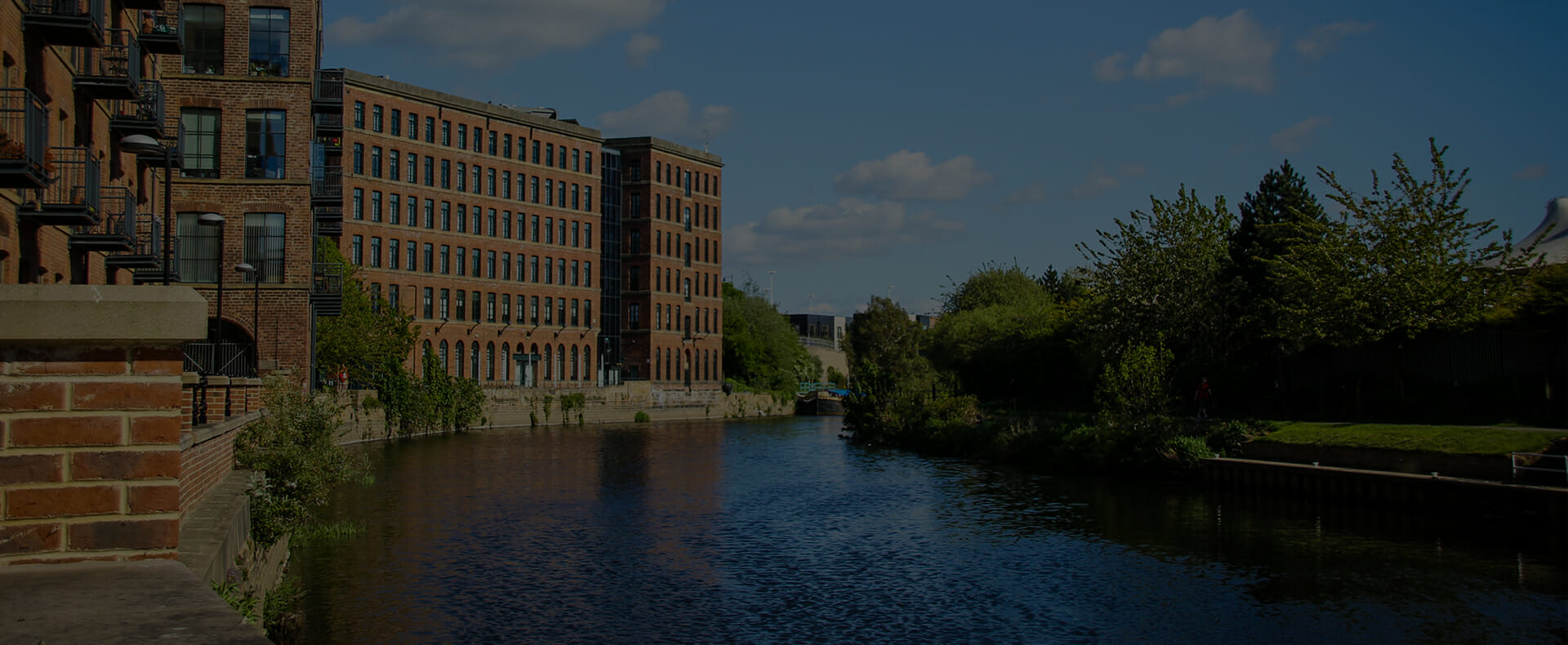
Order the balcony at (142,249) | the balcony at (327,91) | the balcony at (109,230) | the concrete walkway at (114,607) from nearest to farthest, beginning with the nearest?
the concrete walkway at (114,607) → the balcony at (109,230) → the balcony at (142,249) → the balcony at (327,91)

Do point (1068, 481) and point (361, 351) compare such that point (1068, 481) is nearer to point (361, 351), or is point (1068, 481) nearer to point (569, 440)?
point (569, 440)

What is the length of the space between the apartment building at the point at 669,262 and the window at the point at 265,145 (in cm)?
6498

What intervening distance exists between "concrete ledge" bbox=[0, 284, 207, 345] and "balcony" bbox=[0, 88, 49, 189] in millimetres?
16634

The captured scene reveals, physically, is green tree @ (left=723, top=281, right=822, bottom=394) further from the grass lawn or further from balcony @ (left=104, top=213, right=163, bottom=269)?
balcony @ (left=104, top=213, right=163, bottom=269)

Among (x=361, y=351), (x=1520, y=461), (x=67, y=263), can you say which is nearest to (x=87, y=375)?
(x=67, y=263)

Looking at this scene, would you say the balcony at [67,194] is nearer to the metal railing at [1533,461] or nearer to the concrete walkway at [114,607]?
the concrete walkway at [114,607]

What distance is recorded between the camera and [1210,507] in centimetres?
3334

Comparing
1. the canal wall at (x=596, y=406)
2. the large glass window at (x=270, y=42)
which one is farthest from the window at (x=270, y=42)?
the canal wall at (x=596, y=406)

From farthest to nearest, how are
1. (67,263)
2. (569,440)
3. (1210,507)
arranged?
(569,440) → (1210,507) → (67,263)

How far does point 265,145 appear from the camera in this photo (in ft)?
130

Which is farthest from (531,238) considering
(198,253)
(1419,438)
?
(1419,438)

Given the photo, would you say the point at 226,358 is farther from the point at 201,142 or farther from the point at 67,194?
the point at 67,194

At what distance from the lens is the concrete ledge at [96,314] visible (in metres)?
6.23

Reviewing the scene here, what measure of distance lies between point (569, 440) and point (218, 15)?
3168 centimetres
